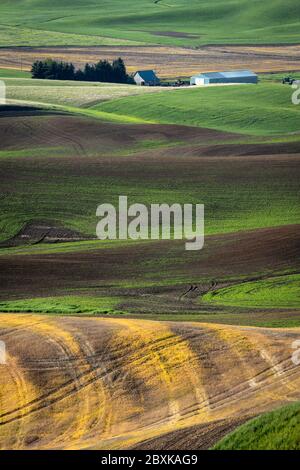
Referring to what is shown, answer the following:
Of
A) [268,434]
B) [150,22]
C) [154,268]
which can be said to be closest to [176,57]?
[150,22]

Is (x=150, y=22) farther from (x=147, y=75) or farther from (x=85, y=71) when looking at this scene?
(x=147, y=75)

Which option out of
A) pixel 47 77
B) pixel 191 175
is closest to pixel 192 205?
pixel 191 175

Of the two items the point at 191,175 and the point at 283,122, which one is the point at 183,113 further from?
the point at 191,175

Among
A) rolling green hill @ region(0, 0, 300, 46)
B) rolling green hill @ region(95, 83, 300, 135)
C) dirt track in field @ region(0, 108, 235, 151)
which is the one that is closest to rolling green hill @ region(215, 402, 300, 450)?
dirt track in field @ region(0, 108, 235, 151)

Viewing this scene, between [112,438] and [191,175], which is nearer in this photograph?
[112,438]

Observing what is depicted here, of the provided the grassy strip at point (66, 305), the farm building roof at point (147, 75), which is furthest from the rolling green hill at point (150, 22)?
the grassy strip at point (66, 305)

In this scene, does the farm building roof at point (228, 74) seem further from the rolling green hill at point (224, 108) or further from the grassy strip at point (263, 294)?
the grassy strip at point (263, 294)

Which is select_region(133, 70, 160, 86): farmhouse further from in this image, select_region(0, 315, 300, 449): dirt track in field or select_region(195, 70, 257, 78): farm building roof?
select_region(0, 315, 300, 449): dirt track in field
